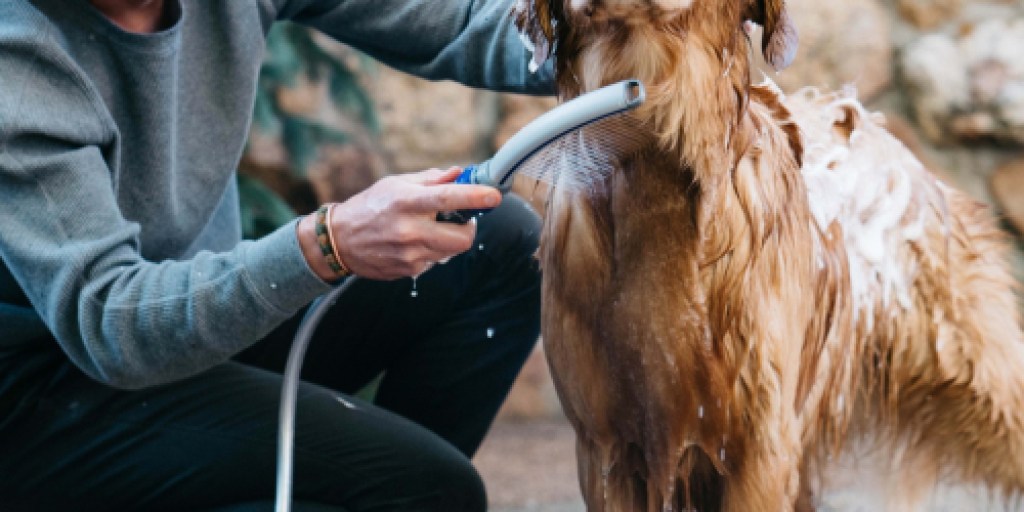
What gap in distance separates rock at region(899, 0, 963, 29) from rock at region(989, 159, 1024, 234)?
51cm

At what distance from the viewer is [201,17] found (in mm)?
1913

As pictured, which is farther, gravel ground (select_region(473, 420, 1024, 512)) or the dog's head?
gravel ground (select_region(473, 420, 1024, 512))

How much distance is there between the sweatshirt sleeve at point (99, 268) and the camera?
60.0 inches

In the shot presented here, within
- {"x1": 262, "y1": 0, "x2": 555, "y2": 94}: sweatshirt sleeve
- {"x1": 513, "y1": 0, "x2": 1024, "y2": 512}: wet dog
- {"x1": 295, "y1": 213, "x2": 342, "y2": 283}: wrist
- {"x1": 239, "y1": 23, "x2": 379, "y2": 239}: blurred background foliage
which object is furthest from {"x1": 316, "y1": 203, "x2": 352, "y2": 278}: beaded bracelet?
{"x1": 239, "y1": 23, "x2": 379, "y2": 239}: blurred background foliage

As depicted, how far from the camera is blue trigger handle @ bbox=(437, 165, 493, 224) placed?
4.71 feet

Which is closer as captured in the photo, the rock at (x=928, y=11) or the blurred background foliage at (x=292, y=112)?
the blurred background foliage at (x=292, y=112)

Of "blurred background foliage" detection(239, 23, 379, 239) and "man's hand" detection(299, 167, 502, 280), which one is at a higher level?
"man's hand" detection(299, 167, 502, 280)

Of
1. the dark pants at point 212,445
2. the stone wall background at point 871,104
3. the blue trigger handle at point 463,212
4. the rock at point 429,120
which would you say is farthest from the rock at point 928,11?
the blue trigger handle at point 463,212

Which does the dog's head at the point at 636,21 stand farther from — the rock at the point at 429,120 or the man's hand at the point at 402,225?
the rock at the point at 429,120

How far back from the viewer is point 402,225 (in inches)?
55.9

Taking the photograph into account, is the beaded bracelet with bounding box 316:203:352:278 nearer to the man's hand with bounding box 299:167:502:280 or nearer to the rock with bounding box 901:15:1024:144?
the man's hand with bounding box 299:167:502:280

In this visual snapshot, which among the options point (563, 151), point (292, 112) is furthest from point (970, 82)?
point (563, 151)

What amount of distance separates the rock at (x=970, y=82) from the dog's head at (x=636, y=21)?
2.52 metres

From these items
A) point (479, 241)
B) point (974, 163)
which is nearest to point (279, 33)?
point (479, 241)
